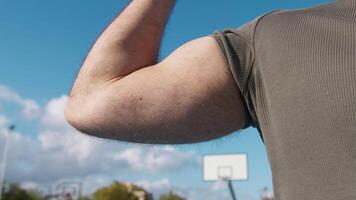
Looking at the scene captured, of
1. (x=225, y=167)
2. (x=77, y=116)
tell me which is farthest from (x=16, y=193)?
(x=77, y=116)

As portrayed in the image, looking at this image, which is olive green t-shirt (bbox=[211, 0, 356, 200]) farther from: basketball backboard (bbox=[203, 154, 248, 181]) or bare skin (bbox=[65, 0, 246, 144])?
basketball backboard (bbox=[203, 154, 248, 181])

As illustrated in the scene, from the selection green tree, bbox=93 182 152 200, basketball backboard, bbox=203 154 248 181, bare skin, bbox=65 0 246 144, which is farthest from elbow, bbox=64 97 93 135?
green tree, bbox=93 182 152 200

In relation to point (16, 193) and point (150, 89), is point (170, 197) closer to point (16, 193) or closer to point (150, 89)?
point (16, 193)

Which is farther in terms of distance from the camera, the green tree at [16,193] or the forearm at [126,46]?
the green tree at [16,193]

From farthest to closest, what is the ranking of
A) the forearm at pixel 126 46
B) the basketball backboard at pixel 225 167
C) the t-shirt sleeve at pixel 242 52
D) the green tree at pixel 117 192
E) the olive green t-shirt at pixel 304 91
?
the green tree at pixel 117 192
the basketball backboard at pixel 225 167
the forearm at pixel 126 46
the t-shirt sleeve at pixel 242 52
the olive green t-shirt at pixel 304 91

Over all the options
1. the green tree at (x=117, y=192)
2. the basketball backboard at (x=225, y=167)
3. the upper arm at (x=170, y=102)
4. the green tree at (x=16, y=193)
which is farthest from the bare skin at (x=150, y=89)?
the green tree at (x=16, y=193)

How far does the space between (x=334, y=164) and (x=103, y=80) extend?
0.50 meters

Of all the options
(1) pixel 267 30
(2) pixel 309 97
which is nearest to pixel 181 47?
(1) pixel 267 30

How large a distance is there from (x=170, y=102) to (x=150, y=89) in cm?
5

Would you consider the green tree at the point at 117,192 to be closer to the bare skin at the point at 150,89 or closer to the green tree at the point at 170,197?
the green tree at the point at 170,197

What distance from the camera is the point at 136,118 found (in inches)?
39.9

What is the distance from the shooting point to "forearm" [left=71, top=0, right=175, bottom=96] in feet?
3.41

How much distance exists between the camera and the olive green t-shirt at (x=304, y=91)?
78 centimetres

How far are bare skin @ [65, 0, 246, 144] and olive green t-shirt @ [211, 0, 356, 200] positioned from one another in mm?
63
